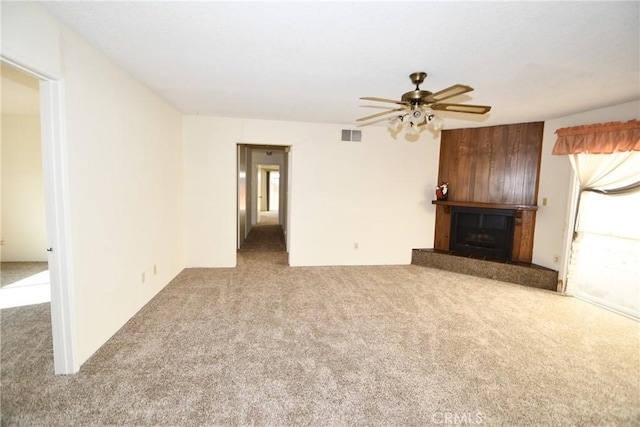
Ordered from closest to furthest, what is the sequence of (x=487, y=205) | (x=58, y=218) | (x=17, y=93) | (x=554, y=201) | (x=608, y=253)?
(x=58, y=218), (x=17, y=93), (x=608, y=253), (x=554, y=201), (x=487, y=205)

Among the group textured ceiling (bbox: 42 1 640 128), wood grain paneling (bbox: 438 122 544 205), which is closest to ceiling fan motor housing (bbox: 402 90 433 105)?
textured ceiling (bbox: 42 1 640 128)

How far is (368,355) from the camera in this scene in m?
2.33

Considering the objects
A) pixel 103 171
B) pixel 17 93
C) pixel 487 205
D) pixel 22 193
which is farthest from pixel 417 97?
pixel 22 193

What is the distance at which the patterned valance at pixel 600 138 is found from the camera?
120 inches

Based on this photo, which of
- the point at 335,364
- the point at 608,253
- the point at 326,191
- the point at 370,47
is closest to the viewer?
the point at 370,47

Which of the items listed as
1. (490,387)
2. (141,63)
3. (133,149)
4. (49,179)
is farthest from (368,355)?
(141,63)

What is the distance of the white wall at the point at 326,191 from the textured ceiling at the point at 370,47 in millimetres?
1236

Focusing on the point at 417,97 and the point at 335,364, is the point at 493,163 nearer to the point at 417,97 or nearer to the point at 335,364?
the point at 417,97

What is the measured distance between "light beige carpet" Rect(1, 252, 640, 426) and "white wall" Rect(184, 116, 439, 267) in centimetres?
130

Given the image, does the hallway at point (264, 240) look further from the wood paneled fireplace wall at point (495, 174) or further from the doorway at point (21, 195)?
the wood paneled fireplace wall at point (495, 174)

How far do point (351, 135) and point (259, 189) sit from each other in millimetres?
6933

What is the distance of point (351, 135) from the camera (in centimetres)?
478

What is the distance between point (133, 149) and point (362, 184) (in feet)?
10.9

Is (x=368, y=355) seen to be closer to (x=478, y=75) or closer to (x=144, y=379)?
(x=144, y=379)
